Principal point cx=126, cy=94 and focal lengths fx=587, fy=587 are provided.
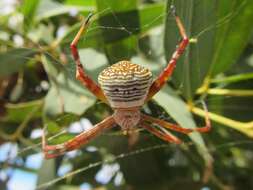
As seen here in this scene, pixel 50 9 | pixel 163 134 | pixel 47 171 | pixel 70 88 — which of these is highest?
pixel 50 9

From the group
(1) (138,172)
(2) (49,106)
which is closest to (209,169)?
(1) (138,172)

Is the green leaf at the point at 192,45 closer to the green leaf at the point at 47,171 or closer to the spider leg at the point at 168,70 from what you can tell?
the spider leg at the point at 168,70

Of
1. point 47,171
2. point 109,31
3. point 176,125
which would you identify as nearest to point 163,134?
point 176,125

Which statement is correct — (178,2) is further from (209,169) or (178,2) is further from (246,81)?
(209,169)

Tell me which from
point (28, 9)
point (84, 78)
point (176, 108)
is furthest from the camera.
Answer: point (28, 9)

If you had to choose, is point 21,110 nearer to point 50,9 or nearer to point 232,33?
point 50,9

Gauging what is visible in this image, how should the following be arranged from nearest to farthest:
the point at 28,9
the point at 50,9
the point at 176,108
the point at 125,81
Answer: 1. the point at 125,81
2. the point at 176,108
3. the point at 28,9
4. the point at 50,9

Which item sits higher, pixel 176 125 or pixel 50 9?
pixel 50 9
